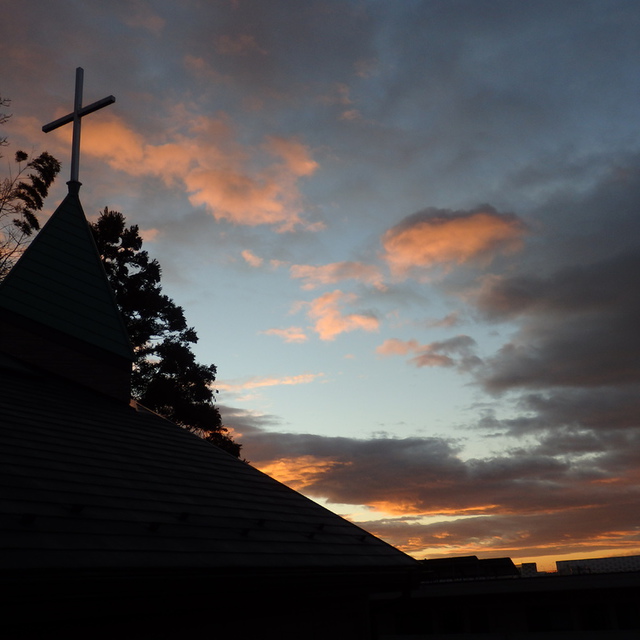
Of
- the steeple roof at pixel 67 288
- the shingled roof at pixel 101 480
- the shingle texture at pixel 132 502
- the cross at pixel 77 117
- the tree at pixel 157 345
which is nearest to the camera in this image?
the shingle texture at pixel 132 502

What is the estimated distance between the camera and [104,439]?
1052 centimetres

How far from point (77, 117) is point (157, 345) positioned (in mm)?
17355

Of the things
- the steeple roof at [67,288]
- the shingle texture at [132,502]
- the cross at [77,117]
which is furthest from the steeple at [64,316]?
the cross at [77,117]

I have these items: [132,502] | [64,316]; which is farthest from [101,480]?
[64,316]

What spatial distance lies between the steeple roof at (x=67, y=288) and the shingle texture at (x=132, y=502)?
→ 171 centimetres

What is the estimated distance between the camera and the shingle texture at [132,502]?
21.4 feet

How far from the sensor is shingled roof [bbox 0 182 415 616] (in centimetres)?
667

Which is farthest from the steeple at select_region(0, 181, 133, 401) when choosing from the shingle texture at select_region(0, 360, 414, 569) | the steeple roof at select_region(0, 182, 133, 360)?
the shingle texture at select_region(0, 360, 414, 569)

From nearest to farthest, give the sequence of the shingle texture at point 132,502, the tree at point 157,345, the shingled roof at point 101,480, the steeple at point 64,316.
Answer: the shingle texture at point 132,502
the shingled roof at point 101,480
the steeple at point 64,316
the tree at point 157,345

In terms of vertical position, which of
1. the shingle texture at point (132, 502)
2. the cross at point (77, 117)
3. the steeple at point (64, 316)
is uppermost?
the cross at point (77, 117)

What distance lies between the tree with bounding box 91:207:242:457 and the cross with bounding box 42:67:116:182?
15.8 metres

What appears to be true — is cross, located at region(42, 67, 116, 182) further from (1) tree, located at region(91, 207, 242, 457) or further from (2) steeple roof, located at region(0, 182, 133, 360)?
(1) tree, located at region(91, 207, 242, 457)

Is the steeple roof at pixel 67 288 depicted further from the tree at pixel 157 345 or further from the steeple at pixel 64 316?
the tree at pixel 157 345

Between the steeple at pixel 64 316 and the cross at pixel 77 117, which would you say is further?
the cross at pixel 77 117
